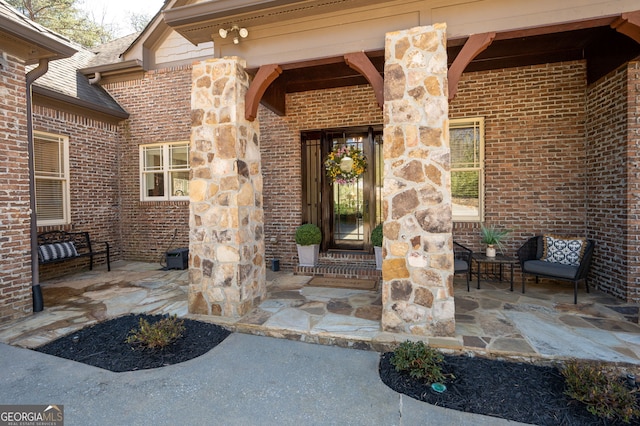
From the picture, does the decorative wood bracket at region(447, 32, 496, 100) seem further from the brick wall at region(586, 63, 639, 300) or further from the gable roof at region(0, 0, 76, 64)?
the gable roof at region(0, 0, 76, 64)

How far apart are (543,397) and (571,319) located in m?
1.73

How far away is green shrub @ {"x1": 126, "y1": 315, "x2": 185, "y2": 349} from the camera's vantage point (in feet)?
10.1

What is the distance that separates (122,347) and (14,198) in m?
2.53

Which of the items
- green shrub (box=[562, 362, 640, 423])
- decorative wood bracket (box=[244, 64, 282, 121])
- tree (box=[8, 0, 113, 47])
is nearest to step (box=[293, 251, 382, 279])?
decorative wood bracket (box=[244, 64, 282, 121])

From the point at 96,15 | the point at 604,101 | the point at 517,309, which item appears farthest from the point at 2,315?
the point at 96,15

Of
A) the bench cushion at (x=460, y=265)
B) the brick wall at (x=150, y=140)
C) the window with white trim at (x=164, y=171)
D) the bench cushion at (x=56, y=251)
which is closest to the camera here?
the bench cushion at (x=460, y=265)

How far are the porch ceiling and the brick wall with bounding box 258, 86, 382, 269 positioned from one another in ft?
1.74

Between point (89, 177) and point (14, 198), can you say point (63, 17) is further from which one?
point (14, 198)

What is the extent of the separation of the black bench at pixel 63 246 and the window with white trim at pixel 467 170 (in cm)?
694

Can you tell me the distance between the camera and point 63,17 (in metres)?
11.9

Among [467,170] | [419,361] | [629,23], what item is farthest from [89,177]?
[629,23]

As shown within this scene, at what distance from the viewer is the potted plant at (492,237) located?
4.93 metres

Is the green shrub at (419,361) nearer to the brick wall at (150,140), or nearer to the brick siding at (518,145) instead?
the brick siding at (518,145)

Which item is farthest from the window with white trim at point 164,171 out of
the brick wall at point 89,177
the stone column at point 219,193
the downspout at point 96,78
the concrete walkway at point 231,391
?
the concrete walkway at point 231,391
